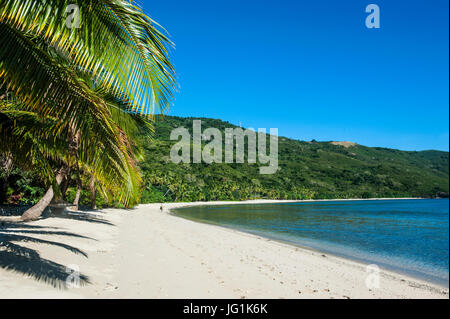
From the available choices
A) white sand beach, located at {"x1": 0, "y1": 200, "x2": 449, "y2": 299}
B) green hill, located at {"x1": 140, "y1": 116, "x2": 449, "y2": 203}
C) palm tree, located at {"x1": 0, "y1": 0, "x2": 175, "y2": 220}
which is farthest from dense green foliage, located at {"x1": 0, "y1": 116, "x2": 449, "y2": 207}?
palm tree, located at {"x1": 0, "y1": 0, "x2": 175, "y2": 220}

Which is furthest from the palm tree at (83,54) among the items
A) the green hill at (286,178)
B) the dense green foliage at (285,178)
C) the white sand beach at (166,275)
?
the green hill at (286,178)

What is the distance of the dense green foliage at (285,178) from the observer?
7844cm

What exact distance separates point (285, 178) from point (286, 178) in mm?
403

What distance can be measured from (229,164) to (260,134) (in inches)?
2449

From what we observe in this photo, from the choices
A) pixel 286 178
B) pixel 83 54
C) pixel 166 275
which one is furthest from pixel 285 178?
pixel 83 54

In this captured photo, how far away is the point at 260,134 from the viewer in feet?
563

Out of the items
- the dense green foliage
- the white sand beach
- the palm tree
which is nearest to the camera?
the palm tree

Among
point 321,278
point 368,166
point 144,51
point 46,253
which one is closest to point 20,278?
point 46,253

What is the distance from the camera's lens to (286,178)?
120m

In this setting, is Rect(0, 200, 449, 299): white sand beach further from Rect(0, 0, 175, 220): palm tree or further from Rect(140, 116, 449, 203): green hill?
Rect(140, 116, 449, 203): green hill

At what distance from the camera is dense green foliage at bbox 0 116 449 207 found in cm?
7844

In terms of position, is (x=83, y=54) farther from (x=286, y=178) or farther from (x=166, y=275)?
(x=286, y=178)

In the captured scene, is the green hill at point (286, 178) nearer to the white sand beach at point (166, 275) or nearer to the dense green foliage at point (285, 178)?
the dense green foliage at point (285, 178)
